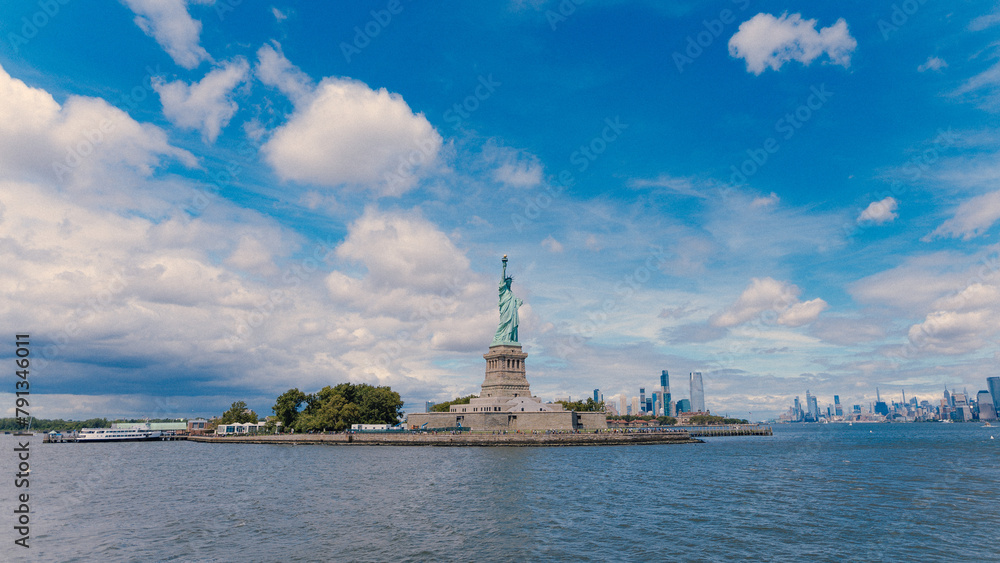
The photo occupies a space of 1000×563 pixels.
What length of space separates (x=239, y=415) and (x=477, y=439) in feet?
343

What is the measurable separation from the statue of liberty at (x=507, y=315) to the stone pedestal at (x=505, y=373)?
2061 millimetres

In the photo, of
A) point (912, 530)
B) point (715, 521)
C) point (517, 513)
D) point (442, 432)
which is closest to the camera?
point (912, 530)

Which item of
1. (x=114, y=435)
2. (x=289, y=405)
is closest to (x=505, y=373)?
(x=289, y=405)

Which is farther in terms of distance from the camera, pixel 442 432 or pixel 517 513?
pixel 442 432

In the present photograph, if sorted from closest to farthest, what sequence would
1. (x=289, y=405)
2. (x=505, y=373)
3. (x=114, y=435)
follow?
(x=505, y=373) < (x=289, y=405) < (x=114, y=435)

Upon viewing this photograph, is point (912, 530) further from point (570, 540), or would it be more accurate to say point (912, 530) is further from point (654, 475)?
point (654, 475)

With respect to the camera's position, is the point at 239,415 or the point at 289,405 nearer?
the point at 289,405

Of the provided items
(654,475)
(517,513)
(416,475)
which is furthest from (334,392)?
(517,513)

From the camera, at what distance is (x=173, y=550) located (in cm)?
2762

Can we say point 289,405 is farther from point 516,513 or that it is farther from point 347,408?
point 516,513

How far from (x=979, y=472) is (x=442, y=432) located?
7844cm

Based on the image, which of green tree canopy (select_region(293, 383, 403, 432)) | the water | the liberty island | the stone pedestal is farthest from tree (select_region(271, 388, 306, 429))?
the water

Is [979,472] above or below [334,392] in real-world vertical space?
below

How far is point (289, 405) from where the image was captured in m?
135
